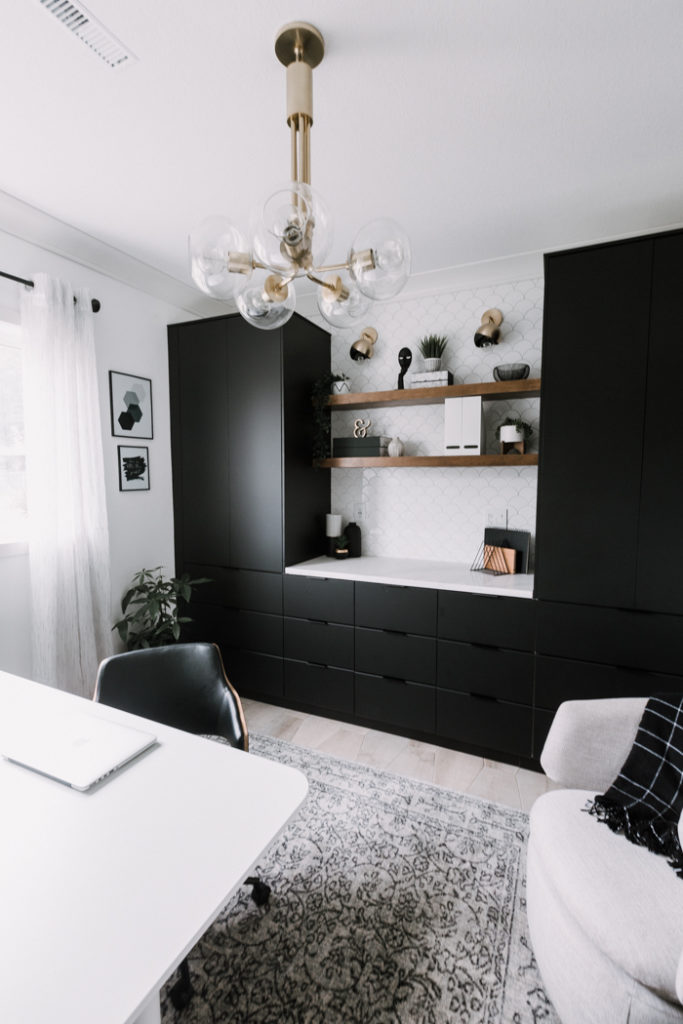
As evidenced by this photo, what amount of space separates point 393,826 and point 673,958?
114 cm

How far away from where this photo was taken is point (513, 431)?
8.63 feet

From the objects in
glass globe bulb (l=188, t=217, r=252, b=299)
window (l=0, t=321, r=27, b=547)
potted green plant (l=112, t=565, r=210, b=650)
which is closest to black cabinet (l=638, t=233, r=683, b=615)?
glass globe bulb (l=188, t=217, r=252, b=299)

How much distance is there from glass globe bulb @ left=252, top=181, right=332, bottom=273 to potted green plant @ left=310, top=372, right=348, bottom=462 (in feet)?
6.30

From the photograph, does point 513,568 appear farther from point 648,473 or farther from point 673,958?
point 673,958

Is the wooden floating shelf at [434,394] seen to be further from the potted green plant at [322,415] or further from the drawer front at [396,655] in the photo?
the drawer front at [396,655]

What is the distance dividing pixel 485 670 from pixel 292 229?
7.06 feet

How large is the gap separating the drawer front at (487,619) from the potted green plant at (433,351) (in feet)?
4.45

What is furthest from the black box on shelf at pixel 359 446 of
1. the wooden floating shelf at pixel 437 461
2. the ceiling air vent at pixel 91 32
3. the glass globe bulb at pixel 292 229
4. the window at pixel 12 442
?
the ceiling air vent at pixel 91 32

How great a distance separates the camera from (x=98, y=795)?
3.53ft

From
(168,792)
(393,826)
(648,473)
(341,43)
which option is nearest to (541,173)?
(341,43)

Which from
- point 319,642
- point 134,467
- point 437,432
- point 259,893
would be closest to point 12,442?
point 134,467

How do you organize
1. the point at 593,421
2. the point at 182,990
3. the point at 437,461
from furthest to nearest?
the point at 437,461
the point at 593,421
the point at 182,990

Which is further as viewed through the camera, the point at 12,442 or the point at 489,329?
the point at 489,329

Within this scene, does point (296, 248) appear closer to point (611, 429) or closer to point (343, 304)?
point (343, 304)
